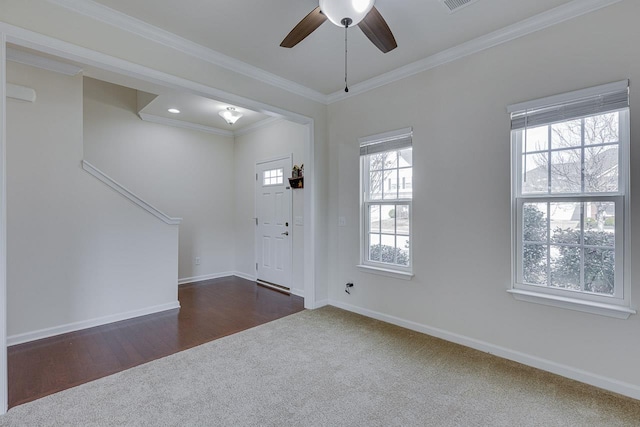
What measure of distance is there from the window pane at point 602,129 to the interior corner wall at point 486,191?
0.11 metres

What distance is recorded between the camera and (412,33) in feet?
8.48

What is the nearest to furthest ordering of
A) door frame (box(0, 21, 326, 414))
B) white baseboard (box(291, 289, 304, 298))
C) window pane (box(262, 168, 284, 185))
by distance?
door frame (box(0, 21, 326, 414)) < white baseboard (box(291, 289, 304, 298)) < window pane (box(262, 168, 284, 185))

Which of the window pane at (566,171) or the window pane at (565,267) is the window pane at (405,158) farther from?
the window pane at (565,267)

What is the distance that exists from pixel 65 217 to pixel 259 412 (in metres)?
2.90

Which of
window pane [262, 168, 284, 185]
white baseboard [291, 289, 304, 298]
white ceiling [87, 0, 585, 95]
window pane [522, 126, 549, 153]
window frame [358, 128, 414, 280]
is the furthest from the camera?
window pane [262, 168, 284, 185]

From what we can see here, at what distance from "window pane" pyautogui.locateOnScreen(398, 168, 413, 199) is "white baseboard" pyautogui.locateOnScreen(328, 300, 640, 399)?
136 centimetres

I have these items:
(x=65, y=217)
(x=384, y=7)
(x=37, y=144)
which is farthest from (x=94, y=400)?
(x=384, y=7)

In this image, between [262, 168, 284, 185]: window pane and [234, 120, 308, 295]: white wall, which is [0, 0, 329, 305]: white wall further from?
[262, 168, 284, 185]: window pane

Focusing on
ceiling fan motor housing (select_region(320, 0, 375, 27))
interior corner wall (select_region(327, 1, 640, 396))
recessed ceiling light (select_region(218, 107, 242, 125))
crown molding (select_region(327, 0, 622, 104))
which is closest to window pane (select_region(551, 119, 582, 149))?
interior corner wall (select_region(327, 1, 640, 396))

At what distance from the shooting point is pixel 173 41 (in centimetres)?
262

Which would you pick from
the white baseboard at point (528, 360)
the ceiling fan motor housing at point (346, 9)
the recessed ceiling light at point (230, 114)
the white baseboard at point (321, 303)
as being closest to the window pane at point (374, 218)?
the white baseboard at point (528, 360)

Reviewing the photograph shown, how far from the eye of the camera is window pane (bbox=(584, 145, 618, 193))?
7.02 feet

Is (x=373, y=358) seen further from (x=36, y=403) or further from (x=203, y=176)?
(x=203, y=176)

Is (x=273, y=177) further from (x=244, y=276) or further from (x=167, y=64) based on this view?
(x=167, y=64)
